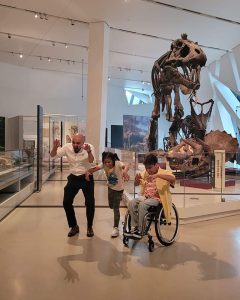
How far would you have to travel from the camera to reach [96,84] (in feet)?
34.2

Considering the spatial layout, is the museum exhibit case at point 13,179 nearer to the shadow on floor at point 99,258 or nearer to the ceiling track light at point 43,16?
the shadow on floor at point 99,258

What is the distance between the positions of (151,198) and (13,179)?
325 cm

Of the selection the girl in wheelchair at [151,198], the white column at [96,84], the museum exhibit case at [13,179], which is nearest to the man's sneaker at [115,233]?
the girl in wheelchair at [151,198]

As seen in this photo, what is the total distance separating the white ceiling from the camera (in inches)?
368

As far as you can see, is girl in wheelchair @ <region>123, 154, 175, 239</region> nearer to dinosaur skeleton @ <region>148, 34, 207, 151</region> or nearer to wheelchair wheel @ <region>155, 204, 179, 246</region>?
wheelchair wheel @ <region>155, 204, 179, 246</region>

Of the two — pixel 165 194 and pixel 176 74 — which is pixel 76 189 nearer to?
pixel 165 194

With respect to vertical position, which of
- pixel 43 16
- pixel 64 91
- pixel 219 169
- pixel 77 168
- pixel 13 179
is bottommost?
pixel 13 179

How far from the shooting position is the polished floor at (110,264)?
9.07 feet

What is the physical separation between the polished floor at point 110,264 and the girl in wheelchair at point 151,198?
11.7 inches

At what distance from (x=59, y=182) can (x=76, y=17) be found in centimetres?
496

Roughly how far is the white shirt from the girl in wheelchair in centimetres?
81

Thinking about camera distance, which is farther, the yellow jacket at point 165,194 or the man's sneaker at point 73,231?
the man's sneaker at point 73,231

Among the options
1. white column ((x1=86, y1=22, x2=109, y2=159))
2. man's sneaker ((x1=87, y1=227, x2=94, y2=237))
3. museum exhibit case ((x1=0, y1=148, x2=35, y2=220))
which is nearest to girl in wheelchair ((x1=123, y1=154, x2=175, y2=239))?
man's sneaker ((x1=87, y1=227, x2=94, y2=237))

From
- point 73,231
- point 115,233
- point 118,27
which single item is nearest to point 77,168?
point 73,231
